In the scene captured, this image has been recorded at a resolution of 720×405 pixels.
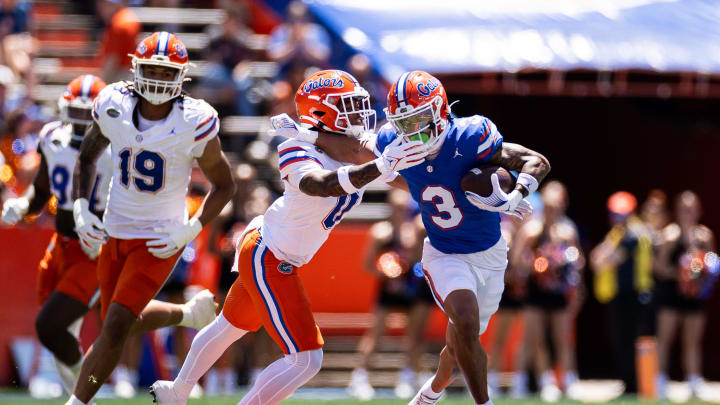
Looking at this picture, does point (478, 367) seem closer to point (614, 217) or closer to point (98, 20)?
point (614, 217)

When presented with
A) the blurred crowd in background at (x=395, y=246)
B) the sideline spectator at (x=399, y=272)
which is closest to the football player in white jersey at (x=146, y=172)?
the blurred crowd in background at (x=395, y=246)

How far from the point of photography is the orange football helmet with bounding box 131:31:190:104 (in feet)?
19.0

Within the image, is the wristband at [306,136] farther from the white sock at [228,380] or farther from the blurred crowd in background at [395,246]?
the white sock at [228,380]

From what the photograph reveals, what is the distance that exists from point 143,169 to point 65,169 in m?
0.94

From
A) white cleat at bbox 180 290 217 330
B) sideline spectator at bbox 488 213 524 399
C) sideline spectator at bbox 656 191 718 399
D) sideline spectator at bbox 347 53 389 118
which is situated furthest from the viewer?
sideline spectator at bbox 347 53 389 118

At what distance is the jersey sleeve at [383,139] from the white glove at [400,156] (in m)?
0.37

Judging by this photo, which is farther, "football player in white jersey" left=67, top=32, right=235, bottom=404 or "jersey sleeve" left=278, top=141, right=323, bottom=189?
"football player in white jersey" left=67, top=32, right=235, bottom=404

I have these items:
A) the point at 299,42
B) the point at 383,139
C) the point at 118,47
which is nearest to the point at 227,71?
the point at 299,42

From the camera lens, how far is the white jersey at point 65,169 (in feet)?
21.5

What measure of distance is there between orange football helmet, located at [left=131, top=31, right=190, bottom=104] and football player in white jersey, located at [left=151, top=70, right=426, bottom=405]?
70cm

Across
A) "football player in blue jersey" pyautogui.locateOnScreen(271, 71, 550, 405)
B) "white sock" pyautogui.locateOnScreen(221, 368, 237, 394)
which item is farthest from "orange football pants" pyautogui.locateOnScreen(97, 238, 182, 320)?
"white sock" pyautogui.locateOnScreen(221, 368, 237, 394)

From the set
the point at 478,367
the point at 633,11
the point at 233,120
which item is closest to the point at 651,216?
the point at 633,11

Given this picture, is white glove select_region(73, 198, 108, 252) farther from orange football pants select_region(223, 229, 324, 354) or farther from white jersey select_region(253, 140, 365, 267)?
white jersey select_region(253, 140, 365, 267)

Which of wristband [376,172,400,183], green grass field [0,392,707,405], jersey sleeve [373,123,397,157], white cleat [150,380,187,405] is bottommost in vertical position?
green grass field [0,392,707,405]
